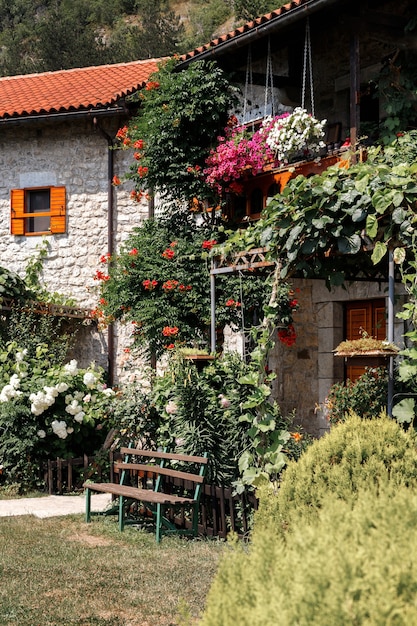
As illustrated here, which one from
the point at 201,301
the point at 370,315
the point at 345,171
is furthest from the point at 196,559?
the point at 370,315

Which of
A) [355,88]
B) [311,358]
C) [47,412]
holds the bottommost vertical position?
[47,412]

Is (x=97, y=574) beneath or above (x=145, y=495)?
beneath

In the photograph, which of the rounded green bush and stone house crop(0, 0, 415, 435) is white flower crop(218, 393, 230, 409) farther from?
the rounded green bush

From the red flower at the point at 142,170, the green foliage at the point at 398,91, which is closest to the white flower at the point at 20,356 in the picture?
the red flower at the point at 142,170

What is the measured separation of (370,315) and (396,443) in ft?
22.4

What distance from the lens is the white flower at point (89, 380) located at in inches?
382

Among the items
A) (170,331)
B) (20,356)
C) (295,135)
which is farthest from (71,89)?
(295,135)

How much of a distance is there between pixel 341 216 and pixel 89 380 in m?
4.38

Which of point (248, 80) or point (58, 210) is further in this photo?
point (58, 210)

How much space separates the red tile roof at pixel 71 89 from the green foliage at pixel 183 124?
1663 millimetres

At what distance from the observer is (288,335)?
1043 cm

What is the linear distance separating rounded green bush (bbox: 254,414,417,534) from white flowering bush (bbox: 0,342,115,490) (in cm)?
573

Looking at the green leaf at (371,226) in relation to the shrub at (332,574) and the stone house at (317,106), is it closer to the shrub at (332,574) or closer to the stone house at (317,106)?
the stone house at (317,106)

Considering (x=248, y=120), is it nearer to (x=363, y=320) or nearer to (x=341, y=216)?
(x=363, y=320)
